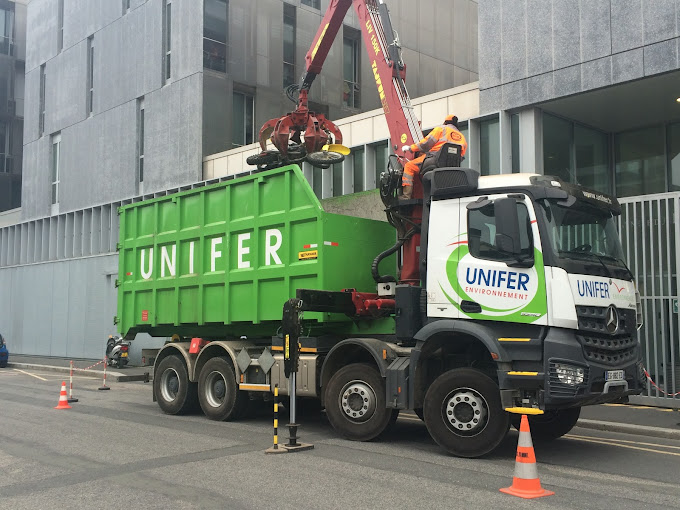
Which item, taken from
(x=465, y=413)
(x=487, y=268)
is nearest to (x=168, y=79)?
(x=487, y=268)

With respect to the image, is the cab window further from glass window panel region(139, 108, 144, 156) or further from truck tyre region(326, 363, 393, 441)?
glass window panel region(139, 108, 144, 156)

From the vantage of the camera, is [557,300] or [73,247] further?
[73,247]

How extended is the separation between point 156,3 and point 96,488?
2404 cm

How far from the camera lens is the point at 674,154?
17812 mm

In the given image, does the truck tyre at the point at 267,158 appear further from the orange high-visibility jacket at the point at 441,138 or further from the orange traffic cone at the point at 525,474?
the orange traffic cone at the point at 525,474

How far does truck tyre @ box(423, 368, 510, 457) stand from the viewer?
801cm

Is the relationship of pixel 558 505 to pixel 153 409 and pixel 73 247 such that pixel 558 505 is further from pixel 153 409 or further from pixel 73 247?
pixel 73 247

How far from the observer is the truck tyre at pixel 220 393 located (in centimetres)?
1146

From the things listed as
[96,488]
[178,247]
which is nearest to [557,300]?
[96,488]

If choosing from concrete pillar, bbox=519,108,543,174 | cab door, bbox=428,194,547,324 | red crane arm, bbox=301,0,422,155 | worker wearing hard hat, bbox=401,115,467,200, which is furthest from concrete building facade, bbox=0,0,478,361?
cab door, bbox=428,194,547,324

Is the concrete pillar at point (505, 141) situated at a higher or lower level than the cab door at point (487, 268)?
higher

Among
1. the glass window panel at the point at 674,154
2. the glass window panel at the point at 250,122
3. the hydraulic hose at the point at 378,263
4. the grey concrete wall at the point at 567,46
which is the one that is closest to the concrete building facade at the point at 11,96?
the glass window panel at the point at 250,122

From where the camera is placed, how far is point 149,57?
27438mm

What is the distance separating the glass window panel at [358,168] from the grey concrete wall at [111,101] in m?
7.02
